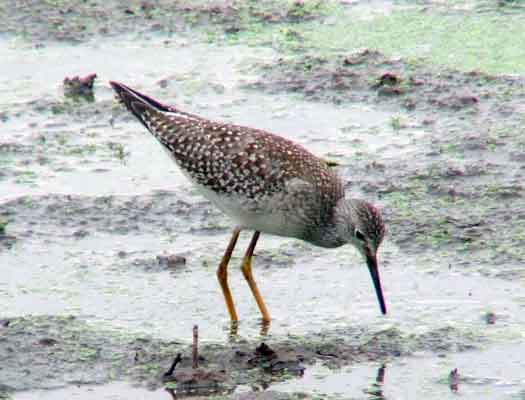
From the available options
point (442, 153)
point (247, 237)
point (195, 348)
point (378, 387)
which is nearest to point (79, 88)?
point (247, 237)

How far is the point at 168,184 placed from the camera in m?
11.1

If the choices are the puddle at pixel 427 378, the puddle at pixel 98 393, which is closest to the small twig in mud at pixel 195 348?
the puddle at pixel 98 393

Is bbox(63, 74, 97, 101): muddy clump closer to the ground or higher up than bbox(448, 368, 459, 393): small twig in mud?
higher up

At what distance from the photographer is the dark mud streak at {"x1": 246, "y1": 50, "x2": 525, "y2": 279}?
1004 cm

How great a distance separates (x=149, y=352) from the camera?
27.5 feet

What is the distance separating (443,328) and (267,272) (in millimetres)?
1516

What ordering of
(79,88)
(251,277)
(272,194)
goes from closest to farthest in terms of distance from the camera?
(272,194), (251,277), (79,88)

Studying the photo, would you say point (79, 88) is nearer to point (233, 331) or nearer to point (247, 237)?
point (247, 237)

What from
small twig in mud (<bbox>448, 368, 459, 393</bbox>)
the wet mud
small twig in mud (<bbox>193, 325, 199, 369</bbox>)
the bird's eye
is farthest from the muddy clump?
small twig in mud (<bbox>448, 368, 459, 393</bbox>)

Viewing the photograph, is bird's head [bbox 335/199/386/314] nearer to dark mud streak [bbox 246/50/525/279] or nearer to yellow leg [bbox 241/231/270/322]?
yellow leg [bbox 241/231/270/322]

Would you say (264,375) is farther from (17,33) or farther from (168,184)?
(17,33)

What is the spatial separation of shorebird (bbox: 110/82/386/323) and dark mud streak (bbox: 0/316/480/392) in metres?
0.45

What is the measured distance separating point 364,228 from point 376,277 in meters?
0.31

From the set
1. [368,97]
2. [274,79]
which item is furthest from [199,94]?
[368,97]
